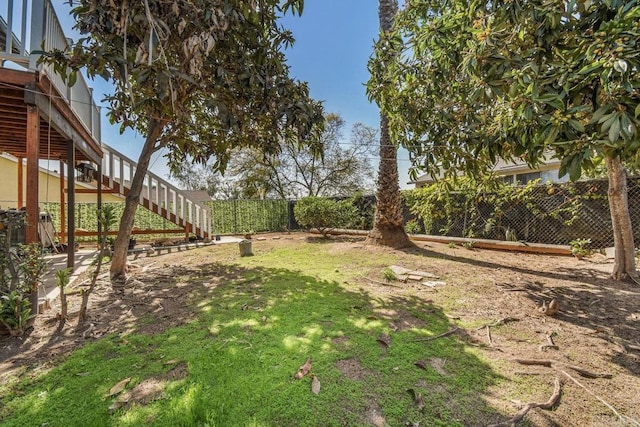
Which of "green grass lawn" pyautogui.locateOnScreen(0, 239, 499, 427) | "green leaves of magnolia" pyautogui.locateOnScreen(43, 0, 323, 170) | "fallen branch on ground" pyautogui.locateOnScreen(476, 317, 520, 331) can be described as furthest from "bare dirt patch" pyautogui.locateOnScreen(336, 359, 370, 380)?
"green leaves of magnolia" pyautogui.locateOnScreen(43, 0, 323, 170)

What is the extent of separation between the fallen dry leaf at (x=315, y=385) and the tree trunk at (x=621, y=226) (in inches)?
198

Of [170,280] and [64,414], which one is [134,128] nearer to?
[170,280]

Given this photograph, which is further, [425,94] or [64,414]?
[425,94]

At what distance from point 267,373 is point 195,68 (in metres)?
2.94

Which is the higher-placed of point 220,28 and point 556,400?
point 220,28

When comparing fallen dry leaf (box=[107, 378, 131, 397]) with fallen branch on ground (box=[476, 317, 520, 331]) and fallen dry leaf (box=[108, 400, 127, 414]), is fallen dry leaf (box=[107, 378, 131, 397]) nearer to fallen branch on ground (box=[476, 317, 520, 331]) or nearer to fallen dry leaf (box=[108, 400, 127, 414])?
fallen dry leaf (box=[108, 400, 127, 414])

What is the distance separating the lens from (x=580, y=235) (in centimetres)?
634

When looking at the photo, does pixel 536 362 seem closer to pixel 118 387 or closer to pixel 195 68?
pixel 118 387

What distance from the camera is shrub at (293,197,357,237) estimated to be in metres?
9.72

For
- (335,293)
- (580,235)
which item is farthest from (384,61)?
(580,235)

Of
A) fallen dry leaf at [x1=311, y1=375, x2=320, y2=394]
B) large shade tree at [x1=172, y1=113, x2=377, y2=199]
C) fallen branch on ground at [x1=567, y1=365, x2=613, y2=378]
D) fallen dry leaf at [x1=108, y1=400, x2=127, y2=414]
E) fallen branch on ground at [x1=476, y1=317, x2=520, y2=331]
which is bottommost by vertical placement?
fallen branch on ground at [x1=567, y1=365, x2=613, y2=378]

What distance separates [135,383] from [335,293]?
2.53 meters

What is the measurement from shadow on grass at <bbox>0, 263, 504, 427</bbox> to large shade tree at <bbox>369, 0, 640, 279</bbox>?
168 centimetres

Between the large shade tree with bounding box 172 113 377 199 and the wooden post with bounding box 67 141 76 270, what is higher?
the large shade tree with bounding box 172 113 377 199
